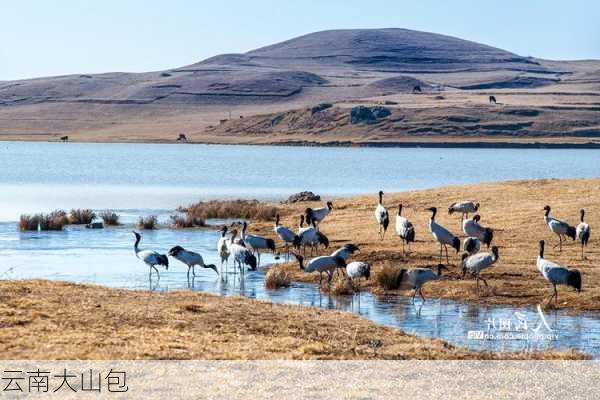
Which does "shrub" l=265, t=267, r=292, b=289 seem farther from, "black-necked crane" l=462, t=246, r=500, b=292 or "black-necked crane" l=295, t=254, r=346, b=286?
"black-necked crane" l=462, t=246, r=500, b=292

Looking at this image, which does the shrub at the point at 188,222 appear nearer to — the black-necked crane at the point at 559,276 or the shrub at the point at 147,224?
the shrub at the point at 147,224

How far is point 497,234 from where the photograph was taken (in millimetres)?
29812

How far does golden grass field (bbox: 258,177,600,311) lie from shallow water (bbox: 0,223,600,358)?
1.05m

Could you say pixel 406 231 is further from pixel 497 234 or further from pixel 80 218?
pixel 80 218

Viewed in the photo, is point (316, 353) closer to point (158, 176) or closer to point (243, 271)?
point (243, 271)

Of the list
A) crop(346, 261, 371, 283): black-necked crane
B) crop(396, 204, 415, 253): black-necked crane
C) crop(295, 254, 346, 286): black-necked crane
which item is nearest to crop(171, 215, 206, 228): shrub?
crop(396, 204, 415, 253): black-necked crane

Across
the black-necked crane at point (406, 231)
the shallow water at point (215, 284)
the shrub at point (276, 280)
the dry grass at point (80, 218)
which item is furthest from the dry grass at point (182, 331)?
the dry grass at point (80, 218)

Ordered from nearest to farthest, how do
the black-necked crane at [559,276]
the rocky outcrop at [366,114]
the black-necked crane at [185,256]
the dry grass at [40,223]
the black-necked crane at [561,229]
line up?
1. the black-necked crane at [559,276]
2. the black-necked crane at [185,256]
3. the black-necked crane at [561,229]
4. the dry grass at [40,223]
5. the rocky outcrop at [366,114]

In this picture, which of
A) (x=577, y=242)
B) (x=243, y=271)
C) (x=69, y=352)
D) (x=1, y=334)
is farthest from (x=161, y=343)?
(x=577, y=242)

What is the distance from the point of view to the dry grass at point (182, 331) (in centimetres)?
1309

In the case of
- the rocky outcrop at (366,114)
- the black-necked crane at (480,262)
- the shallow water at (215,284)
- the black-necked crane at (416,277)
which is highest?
the rocky outcrop at (366,114)

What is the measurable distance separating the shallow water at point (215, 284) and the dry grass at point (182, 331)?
1.82 m

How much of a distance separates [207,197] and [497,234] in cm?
2816

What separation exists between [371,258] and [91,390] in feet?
52.9
